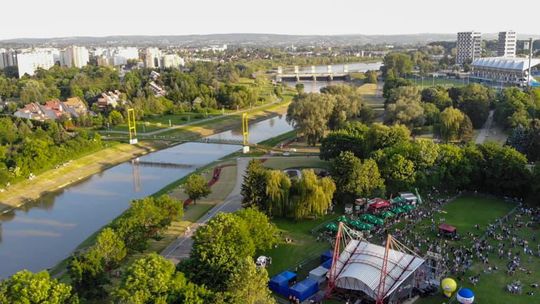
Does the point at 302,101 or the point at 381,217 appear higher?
the point at 302,101

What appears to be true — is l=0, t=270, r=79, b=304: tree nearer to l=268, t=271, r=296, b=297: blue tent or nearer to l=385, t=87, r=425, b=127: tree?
l=268, t=271, r=296, b=297: blue tent

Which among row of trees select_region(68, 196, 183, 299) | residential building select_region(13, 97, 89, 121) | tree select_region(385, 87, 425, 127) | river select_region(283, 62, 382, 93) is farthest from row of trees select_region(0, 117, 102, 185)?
river select_region(283, 62, 382, 93)

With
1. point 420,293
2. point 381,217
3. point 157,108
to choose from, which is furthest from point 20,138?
point 420,293

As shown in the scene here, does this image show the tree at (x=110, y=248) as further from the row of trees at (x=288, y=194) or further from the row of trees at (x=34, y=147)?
the row of trees at (x=34, y=147)

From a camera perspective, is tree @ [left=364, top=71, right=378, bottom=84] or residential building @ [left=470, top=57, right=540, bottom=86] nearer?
residential building @ [left=470, top=57, right=540, bottom=86]

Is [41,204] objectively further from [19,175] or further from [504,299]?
[504,299]

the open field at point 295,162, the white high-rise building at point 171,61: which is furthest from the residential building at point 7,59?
the open field at point 295,162

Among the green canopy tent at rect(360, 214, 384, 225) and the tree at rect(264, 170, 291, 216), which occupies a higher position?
the tree at rect(264, 170, 291, 216)
